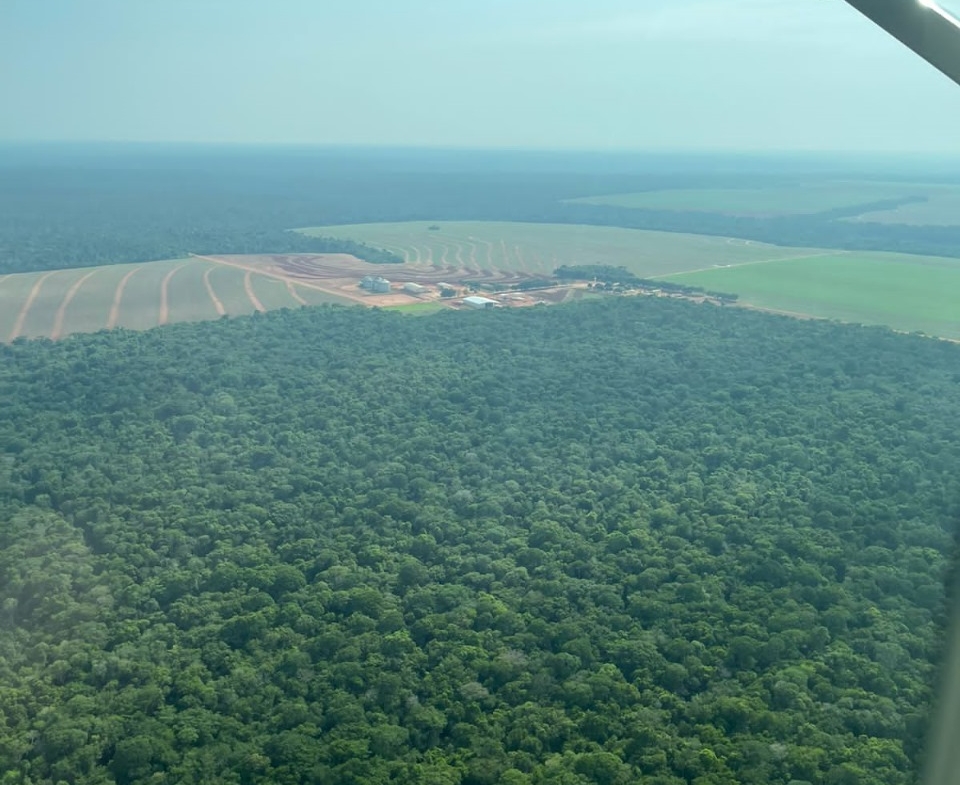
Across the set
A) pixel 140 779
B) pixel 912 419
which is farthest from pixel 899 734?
pixel 912 419

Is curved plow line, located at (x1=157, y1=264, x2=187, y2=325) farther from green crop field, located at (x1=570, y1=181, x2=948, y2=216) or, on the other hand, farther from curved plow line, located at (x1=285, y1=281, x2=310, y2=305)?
green crop field, located at (x1=570, y1=181, x2=948, y2=216)


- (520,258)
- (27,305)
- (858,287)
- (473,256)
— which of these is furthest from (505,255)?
(27,305)

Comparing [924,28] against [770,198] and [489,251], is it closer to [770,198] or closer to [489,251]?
[489,251]

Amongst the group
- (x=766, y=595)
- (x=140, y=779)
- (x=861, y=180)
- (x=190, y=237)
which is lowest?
(x=140, y=779)

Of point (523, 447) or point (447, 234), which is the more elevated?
point (447, 234)

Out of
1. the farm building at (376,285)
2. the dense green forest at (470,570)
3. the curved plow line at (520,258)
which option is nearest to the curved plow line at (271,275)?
the farm building at (376,285)

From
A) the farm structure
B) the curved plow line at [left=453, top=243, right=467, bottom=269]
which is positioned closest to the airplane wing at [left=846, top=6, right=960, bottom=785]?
the farm structure

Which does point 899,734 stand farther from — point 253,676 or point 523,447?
point 523,447
